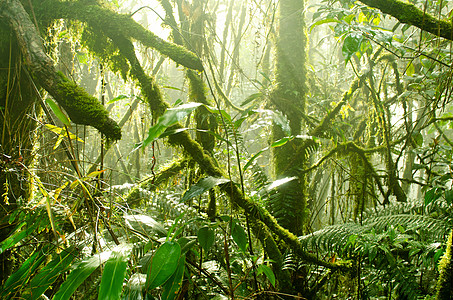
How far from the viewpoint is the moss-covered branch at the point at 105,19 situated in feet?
6.38

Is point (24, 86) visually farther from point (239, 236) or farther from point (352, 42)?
point (352, 42)

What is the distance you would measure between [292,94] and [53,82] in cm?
222

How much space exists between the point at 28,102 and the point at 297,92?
94.2 inches

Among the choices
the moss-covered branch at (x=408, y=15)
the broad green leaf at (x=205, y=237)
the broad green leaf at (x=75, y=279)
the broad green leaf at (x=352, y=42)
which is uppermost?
the moss-covered branch at (x=408, y=15)

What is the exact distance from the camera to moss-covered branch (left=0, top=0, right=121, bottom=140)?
Result: 1.52 m

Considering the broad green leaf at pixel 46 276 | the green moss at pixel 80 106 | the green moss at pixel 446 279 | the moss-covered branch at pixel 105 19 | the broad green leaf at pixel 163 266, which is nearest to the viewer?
the broad green leaf at pixel 163 266

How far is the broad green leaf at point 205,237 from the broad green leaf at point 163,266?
273mm

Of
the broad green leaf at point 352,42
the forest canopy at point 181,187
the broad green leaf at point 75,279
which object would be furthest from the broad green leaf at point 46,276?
the broad green leaf at point 352,42

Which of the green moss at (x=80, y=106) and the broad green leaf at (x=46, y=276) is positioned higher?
the green moss at (x=80, y=106)

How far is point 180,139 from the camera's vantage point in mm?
1989

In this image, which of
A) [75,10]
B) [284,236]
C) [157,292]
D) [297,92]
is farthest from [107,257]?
[297,92]

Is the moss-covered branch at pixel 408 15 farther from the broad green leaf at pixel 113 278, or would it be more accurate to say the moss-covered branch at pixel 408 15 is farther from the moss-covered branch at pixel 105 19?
the broad green leaf at pixel 113 278

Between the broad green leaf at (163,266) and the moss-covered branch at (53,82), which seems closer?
the broad green leaf at (163,266)

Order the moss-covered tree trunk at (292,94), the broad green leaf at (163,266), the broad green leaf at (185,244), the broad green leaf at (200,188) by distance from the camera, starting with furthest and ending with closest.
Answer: the moss-covered tree trunk at (292,94) → the broad green leaf at (200,188) → the broad green leaf at (185,244) → the broad green leaf at (163,266)
